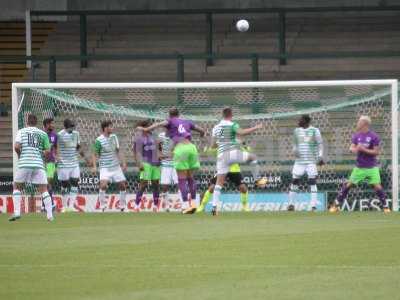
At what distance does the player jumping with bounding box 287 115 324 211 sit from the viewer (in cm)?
2655

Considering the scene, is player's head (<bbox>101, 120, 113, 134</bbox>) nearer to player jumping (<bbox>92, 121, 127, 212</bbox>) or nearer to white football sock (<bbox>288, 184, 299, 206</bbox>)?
player jumping (<bbox>92, 121, 127, 212</bbox>)

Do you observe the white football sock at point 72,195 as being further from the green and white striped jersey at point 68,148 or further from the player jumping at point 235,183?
the player jumping at point 235,183

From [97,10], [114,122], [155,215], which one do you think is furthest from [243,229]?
[97,10]

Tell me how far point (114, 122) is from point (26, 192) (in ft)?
8.40

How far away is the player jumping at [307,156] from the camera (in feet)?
87.1

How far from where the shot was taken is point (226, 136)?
24.5 metres

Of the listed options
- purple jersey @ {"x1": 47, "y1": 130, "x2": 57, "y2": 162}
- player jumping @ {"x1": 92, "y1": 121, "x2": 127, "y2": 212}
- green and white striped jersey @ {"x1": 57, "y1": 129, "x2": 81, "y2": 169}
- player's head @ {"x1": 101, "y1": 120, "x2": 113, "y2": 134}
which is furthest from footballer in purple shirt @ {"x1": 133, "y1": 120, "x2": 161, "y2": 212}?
purple jersey @ {"x1": 47, "y1": 130, "x2": 57, "y2": 162}

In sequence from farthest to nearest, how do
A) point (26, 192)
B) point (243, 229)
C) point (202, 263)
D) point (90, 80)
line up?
point (90, 80), point (26, 192), point (243, 229), point (202, 263)

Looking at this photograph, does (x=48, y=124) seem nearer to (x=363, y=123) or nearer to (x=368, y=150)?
(x=363, y=123)

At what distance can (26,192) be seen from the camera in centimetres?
2852

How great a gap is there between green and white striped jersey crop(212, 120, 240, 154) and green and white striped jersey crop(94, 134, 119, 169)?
131 inches

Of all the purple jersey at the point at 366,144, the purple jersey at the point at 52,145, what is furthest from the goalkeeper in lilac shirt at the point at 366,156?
the purple jersey at the point at 52,145

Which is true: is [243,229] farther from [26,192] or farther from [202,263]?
[26,192]

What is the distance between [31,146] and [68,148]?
18.5 feet
